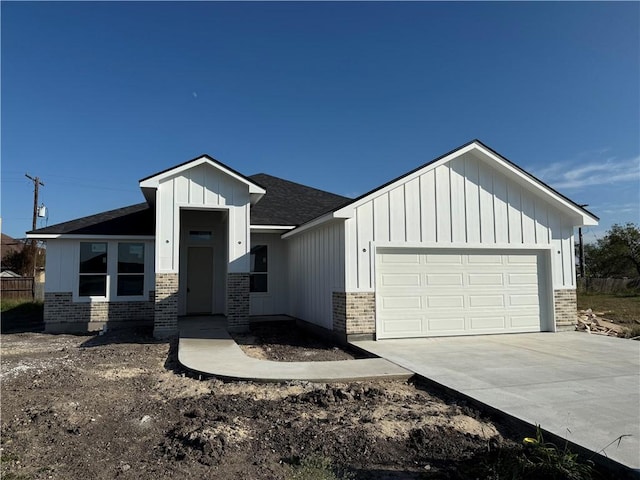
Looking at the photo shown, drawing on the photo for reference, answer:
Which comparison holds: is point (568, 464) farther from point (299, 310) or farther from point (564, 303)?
point (299, 310)

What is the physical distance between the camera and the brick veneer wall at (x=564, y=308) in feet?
36.3

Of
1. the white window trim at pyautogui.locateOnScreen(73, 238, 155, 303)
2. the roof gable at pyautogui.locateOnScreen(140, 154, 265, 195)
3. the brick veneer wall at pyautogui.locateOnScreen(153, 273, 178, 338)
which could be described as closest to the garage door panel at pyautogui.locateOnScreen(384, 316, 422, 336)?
the roof gable at pyautogui.locateOnScreen(140, 154, 265, 195)

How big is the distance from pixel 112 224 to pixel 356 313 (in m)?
9.05

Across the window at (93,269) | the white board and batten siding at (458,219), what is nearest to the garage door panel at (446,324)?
the white board and batten siding at (458,219)

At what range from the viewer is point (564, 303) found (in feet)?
36.6

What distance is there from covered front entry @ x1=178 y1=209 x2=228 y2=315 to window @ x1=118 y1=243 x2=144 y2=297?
4.18ft

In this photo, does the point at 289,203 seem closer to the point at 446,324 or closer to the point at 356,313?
the point at 356,313

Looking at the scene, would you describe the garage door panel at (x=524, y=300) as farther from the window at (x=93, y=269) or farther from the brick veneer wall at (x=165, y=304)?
the window at (x=93, y=269)

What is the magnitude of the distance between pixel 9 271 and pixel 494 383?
41.1 meters

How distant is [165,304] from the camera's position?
1091 cm

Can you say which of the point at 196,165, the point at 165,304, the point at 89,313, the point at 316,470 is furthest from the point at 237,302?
the point at 316,470

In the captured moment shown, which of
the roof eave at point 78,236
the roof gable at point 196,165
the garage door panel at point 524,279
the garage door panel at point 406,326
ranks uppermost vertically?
the roof gable at point 196,165

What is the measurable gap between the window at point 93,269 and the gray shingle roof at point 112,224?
1.49 feet

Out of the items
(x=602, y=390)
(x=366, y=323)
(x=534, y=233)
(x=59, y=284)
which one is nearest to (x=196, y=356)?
(x=366, y=323)
